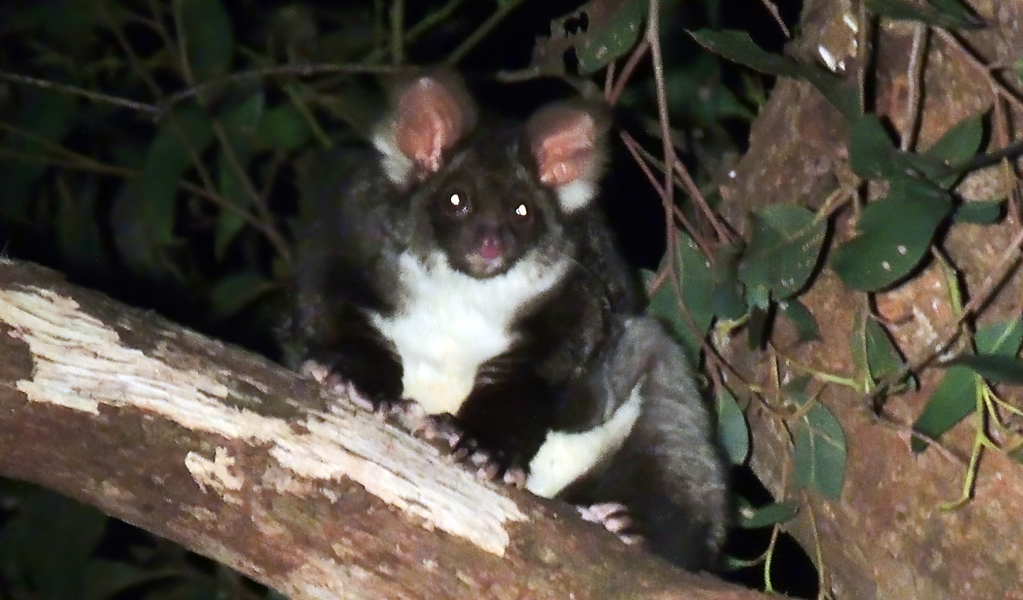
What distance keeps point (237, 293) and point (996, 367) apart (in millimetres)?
3436

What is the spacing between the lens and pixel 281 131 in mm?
5172

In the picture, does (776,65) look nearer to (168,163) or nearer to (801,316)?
(801,316)

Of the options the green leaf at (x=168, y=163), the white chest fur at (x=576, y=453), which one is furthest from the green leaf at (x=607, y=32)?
the green leaf at (x=168, y=163)

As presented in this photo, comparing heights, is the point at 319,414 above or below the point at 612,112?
below

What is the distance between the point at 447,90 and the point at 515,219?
1.38 ft

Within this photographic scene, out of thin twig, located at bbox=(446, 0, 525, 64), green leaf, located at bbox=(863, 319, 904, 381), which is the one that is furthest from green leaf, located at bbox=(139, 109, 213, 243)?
green leaf, located at bbox=(863, 319, 904, 381)

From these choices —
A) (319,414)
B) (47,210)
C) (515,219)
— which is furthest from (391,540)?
Answer: (47,210)

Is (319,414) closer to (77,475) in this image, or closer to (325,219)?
(77,475)

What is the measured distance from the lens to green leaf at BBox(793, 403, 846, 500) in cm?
338

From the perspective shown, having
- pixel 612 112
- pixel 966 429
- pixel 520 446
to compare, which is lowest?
pixel 520 446

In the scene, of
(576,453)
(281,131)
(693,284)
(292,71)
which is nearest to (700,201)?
(693,284)

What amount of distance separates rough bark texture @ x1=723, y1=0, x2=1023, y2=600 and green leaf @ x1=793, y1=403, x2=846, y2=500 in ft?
0.17

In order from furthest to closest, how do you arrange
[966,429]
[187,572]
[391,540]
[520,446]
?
[187,572], [520,446], [966,429], [391,540]

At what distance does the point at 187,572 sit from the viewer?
5461 mm
